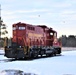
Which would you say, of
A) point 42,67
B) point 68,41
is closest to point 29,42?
point 42,67

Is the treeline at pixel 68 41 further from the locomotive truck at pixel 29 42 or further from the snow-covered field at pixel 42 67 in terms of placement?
the snow-covered field at pixel 42 67

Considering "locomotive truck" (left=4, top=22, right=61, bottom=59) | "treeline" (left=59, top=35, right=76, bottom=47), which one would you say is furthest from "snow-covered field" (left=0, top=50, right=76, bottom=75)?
"treeline" (left=59, top=35, right=76, bottom=47)

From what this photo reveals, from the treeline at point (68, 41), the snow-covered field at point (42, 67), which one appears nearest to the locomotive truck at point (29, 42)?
the snow-covered field at point (42, 67)

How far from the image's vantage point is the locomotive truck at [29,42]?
84.6 feet

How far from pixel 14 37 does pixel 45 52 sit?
4.93 metres

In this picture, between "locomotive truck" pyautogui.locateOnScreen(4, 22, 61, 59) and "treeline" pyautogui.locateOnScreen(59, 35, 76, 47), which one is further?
"treeline" pyautogui.locateOnScreen(59, 35, 76, 47)

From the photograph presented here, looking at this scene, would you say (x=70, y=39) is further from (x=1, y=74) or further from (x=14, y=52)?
(x=1, y=74)

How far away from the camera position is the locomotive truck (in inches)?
1015

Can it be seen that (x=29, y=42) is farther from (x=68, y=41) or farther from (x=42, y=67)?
(x=68, y=41)

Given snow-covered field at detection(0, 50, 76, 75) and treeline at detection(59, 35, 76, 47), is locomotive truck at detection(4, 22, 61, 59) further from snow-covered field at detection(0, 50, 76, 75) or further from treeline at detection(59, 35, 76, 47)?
treeline at detection(59, 35, 76, 47)

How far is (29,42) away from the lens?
2772 cm

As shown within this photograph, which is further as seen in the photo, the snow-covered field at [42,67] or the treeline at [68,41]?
the treeline at [68,41]

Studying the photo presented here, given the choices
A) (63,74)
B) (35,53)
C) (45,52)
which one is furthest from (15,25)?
(63,74)

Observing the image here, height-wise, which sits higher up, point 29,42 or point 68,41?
point 68,41
